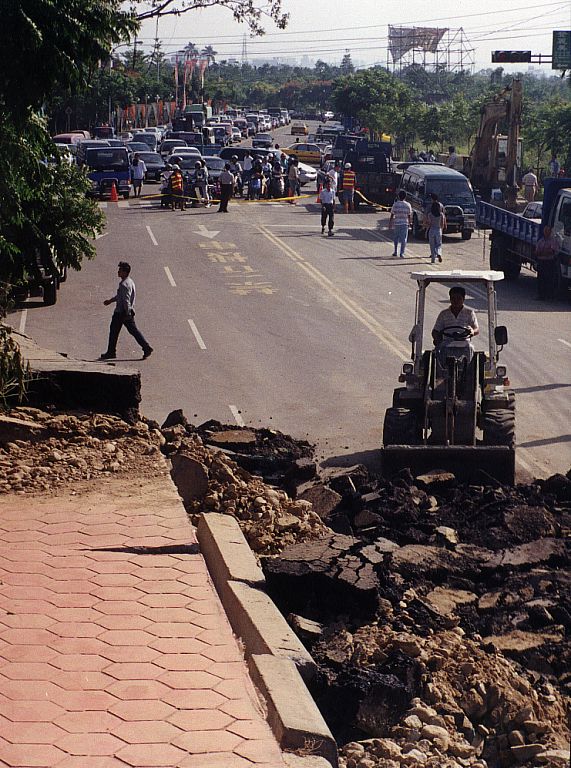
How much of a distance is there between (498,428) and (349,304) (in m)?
12.3

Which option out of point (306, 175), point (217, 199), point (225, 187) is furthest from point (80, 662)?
point (306, 175)

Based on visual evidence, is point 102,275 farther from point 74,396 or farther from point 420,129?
point 420,129

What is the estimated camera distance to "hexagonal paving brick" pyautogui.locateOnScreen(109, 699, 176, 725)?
630cm

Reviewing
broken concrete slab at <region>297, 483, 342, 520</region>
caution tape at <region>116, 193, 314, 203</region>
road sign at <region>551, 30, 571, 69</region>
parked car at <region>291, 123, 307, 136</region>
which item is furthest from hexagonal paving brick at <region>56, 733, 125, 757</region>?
parked car at <region>291, 123, 307, 136</region>

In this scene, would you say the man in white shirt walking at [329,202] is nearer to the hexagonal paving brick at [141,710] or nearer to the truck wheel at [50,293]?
the truck wheel at [50,293]

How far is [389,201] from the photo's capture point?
1794 inches

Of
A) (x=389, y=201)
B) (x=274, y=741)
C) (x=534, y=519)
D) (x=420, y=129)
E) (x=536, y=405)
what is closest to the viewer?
(x=274, y=741)

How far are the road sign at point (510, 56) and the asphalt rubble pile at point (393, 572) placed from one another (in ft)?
133

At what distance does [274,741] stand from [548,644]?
2508 millimetres

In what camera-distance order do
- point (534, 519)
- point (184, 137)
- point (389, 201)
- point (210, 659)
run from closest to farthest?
1. point (210, 659)
2. point (534, 519)
3. point (389, 201)
4. point (184, 137)

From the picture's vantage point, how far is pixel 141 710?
6375 millimetres

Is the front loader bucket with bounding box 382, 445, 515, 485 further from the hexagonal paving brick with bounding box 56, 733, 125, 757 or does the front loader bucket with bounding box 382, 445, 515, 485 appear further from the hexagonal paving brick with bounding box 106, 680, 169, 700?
the hexagonal paving brick with bounding box 56, 733, 125, 757

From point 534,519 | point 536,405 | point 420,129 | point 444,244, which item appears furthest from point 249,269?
point 420,129

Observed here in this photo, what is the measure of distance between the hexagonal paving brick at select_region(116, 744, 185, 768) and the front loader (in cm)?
654
